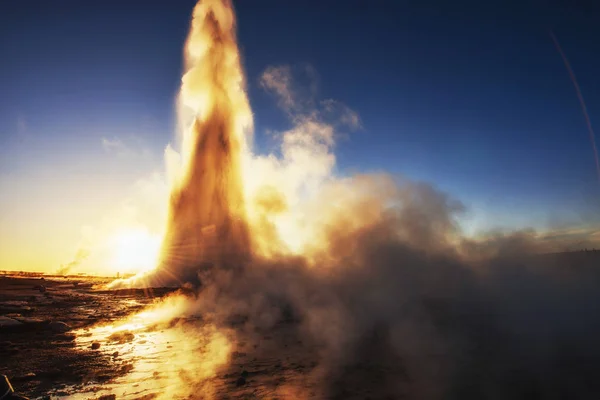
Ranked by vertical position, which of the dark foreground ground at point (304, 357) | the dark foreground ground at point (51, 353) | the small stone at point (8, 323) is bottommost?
the dark foreground ground at point (304, 357)

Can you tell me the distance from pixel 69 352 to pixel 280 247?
2329cm

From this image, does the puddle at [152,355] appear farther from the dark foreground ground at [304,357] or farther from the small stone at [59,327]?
the small stone at [59,327]

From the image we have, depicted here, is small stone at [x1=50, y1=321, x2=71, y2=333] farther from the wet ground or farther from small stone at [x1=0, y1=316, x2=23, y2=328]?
small stone at [x1=0, y1=316, x2=23, y2=328]

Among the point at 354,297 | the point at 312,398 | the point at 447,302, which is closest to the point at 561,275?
the point at 447,302

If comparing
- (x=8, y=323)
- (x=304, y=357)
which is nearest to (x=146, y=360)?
(x=304, y=357)

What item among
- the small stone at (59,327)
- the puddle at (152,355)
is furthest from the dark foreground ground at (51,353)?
the puddle at (152,355)

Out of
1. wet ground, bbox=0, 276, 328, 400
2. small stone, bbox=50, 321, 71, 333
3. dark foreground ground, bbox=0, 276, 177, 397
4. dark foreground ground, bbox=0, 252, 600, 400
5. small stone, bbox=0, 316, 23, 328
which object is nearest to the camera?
dark foreground ground, bbox=0, 252, 600, 400

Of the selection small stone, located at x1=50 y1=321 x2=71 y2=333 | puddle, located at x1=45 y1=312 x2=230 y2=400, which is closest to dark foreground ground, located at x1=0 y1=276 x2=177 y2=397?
small stone, located at x1=50 y1=321 x2=71 y2=333

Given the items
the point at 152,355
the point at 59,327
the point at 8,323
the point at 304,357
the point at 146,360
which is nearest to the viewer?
the point at 146,360

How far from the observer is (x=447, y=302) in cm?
2334

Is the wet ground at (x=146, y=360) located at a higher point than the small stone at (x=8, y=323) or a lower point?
lower

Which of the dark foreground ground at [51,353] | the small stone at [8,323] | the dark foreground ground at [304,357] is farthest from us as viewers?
the small stone at [8,323]

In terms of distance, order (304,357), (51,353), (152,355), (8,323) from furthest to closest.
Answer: (8,323) → (51,353) → (152,355) → (304,357)

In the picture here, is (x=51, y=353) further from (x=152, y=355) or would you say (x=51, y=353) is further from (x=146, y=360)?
(x=146, y=360)
